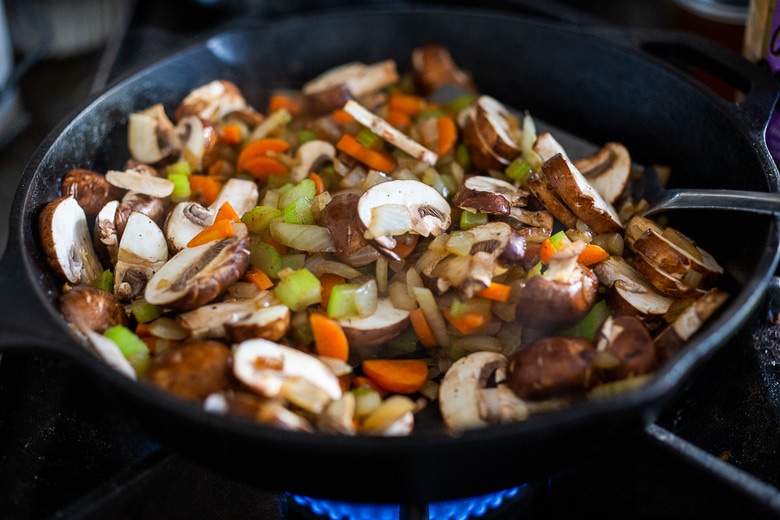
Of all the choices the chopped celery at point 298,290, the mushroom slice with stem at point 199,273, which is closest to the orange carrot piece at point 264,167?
the mushroom slice with stem at point 199,273

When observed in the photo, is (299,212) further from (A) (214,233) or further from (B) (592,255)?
(B) (592,255)

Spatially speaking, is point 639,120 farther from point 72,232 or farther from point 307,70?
point 72,232

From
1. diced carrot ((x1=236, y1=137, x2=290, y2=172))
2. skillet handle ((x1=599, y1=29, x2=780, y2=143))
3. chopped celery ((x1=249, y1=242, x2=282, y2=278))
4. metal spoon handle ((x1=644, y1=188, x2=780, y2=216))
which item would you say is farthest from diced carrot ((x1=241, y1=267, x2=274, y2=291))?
skillet handle ((x1=599, y1=29, x2=780, y2=143))

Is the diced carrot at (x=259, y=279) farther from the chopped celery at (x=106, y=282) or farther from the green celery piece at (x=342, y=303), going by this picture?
the chopped celery at (x=106, y=282)

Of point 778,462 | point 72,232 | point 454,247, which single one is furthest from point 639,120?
point 72,232

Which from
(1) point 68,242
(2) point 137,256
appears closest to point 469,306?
(2) point 137,256

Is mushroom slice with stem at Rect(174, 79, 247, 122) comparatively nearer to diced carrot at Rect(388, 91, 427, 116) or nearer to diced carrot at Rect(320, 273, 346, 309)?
diced carrot at Rect(388, 91, 427, 116)
